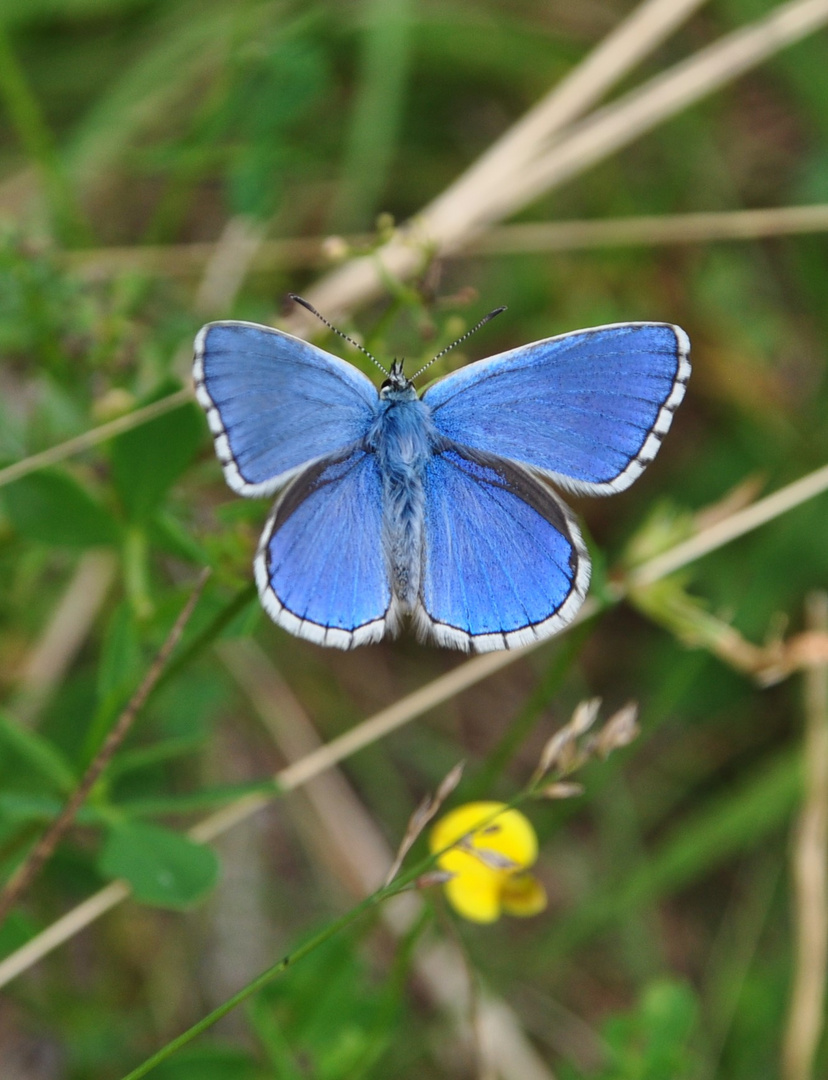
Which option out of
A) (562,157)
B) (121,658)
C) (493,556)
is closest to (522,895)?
(493,556)

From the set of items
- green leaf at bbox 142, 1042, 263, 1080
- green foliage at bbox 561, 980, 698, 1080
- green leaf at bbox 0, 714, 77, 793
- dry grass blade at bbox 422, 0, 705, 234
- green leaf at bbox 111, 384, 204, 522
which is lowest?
green foliage at bbox 561, 980, 698, 1080

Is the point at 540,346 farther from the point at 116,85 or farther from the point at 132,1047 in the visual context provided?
the point at 116,85

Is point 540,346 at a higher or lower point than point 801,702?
higher

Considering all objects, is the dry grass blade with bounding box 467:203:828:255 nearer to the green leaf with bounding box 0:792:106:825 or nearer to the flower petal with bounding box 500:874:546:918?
the flower petal with bounding box 500:874:546:918

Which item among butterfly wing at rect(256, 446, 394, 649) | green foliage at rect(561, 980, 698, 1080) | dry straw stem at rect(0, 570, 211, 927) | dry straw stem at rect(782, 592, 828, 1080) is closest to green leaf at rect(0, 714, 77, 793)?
dry straw stem at rect(0, 570, 211, 927)

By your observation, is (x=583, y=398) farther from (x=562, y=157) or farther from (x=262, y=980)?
(x=562, y=157)

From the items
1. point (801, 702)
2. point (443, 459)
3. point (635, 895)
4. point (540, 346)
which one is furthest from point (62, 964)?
point (801, 702)

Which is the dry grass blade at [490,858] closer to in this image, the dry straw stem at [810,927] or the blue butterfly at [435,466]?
the blue butterfly at [435,466]
